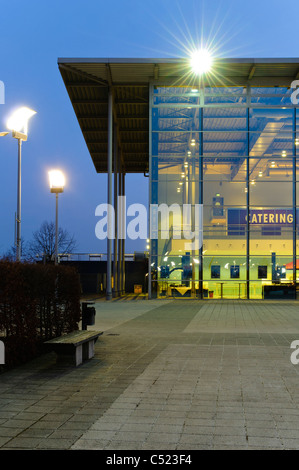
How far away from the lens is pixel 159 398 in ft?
21.1

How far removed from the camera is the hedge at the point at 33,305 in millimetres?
7969

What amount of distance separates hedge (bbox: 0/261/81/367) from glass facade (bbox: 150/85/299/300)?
17.2 metres

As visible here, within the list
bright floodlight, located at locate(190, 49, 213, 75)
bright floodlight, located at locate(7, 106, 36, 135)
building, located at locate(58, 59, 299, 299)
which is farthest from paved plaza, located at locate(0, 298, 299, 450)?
bright floodlight, located at locate(190, 49, 213, 75)

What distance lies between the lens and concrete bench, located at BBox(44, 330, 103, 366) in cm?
825

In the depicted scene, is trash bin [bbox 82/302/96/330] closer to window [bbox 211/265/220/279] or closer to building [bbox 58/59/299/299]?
building [bbox 58/59/299/299]

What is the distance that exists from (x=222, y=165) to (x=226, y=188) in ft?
4.16

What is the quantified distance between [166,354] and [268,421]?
14.4ft

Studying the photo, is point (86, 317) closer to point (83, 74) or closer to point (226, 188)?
point (226, 188)

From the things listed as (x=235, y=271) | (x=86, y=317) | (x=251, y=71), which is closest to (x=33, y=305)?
(x=86, y=317)

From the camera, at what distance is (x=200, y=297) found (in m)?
27.4

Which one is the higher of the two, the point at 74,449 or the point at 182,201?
the point at 182,201

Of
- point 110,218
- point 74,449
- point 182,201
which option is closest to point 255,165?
point 182,201

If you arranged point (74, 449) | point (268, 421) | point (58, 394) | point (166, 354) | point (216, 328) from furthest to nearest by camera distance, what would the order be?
point (216, 328) → point (166, 354) → point (58, 394) → point (268, 421) → point (74, 449)

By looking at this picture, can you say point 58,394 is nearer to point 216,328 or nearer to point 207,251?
point 216,328
